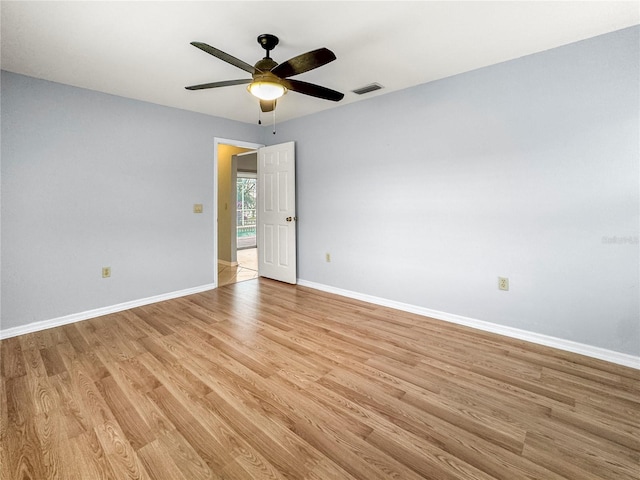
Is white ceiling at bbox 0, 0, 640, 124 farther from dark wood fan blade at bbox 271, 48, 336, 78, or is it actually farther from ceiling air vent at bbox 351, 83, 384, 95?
dark wood fan blade at bbox 271, 48, 336, 78

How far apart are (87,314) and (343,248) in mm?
3058

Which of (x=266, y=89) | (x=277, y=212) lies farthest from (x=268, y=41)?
(x=277, y=212)

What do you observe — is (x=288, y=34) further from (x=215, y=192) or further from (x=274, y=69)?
(x=215, y=192)

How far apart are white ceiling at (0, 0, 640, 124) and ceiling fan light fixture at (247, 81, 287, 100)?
372 millimetres

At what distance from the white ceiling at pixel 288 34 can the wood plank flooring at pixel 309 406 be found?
2466 millimetres

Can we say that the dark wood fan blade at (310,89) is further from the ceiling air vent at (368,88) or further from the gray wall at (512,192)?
the gray wall at (512,192)

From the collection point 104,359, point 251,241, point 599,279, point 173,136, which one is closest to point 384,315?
point 599,279

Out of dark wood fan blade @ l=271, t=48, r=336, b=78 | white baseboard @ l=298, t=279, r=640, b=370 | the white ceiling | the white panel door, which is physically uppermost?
the white ceiling

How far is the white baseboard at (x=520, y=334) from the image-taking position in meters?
2.23

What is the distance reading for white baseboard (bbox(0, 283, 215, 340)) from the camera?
2.75 metres

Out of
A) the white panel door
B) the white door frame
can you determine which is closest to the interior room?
the white door frame

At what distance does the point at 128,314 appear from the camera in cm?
329

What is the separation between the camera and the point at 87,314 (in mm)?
3166

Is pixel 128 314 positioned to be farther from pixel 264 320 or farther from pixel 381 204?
pixel 381 204
